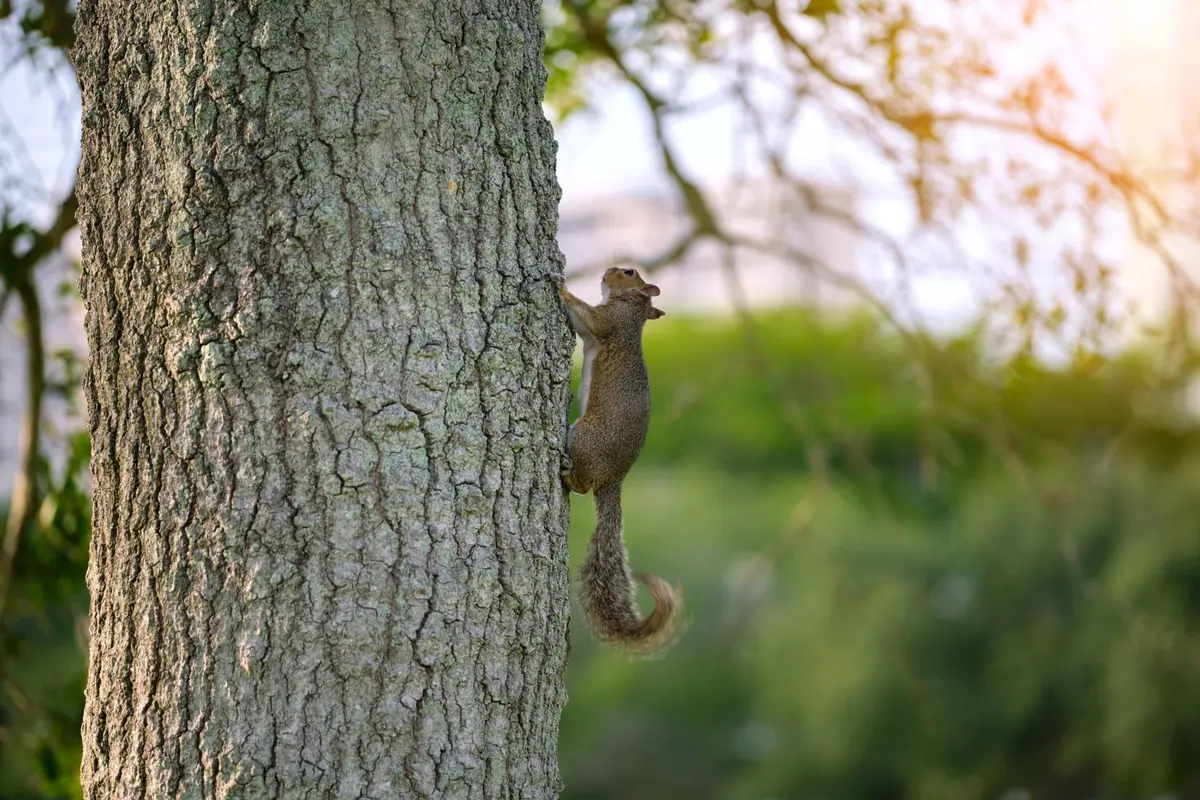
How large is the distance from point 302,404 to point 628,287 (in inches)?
44.7

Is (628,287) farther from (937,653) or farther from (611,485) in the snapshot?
(937,653)

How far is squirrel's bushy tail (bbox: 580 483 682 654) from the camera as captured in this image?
187 centimetres

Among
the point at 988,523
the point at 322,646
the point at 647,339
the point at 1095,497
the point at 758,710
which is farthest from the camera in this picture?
the point at 647,339

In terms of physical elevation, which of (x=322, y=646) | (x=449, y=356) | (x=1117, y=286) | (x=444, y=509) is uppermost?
(x=1117, y=286)

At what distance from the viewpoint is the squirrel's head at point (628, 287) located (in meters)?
2.32

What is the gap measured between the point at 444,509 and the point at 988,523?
462 centimetres

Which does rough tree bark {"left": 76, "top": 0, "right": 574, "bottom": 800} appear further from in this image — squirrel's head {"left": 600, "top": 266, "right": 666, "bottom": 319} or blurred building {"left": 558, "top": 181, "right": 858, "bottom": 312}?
blurred building {"left": 558, "top": 181, "right": 858, "bottom": 312}

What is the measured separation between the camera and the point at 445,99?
1388mm

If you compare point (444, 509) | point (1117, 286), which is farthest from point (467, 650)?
point (1117, 286)

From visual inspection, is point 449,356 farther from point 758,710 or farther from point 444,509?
point 758,710

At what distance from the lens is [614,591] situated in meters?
1.88

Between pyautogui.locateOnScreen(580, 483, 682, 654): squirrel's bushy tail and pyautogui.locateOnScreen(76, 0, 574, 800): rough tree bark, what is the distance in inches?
17.9

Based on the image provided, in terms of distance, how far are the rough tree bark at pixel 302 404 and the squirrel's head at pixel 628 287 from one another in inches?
35.7

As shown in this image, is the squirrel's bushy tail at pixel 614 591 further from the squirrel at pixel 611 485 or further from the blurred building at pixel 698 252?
the blurred building at pixel 698 252
